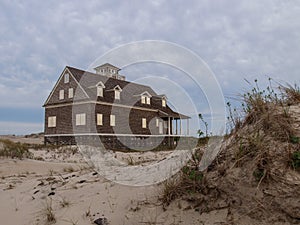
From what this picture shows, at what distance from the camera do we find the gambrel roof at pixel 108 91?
81.5 feet

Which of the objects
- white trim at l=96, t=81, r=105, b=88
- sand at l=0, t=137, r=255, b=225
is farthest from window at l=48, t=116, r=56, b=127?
sand at l=0, t=137, r=255, b=225

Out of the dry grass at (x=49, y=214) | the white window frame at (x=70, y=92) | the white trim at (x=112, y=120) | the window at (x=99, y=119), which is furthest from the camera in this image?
the white trim at (x=112, y=120)

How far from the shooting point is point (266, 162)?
3180 mm

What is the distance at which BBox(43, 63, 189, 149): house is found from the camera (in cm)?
2441

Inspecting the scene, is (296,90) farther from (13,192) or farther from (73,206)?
(13,192)

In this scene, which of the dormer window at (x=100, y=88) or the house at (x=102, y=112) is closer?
the house at (x=102, y=112)

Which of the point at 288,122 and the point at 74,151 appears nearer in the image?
the point at 288,122

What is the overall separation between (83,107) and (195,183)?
21.8m

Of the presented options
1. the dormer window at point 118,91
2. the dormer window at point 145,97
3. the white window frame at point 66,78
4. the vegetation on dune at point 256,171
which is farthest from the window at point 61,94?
the vegetation on dune at point 256,171

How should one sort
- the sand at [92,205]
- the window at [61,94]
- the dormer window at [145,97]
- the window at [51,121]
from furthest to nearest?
the dormer window at [145,97] < the window at [51,121] < the window at [61,94] < the sand at [92,205]

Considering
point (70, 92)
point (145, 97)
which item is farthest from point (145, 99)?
point (70, 92)

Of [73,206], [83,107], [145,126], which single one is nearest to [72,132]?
[83,107]

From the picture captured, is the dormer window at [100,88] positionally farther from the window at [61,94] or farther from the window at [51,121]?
the window at [51,121]

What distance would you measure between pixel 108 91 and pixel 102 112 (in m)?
2.08
